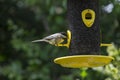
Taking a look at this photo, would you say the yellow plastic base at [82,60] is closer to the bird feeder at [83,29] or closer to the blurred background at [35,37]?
the bird feeder at [83,29]

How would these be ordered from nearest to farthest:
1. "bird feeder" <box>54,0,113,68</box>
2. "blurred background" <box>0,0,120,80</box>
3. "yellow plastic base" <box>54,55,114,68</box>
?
"yellow plastic base" <box>54,55,114,68</box>, "bird feeder" <box>54,0,113,68</box>, "blurred background" <box>0,0,120,80</box>

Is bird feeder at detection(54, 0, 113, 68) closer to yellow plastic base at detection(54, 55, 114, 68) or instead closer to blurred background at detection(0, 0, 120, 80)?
yellow plastic base at detection(54, 55, 114, 68)

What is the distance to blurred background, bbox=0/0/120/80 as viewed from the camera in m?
10.2

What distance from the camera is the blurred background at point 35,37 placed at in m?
10.2

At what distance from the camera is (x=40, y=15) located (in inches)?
454

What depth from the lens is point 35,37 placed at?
11023 mm

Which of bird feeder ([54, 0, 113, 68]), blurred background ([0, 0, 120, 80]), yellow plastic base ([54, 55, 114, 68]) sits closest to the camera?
yellow plastic base ([54, 55, 114, 68])

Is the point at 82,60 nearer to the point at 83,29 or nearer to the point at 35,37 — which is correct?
the point at 83,29

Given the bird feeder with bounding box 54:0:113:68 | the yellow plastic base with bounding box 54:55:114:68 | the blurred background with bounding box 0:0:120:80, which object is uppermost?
the bird feeder with bounding box 54:0:113:68

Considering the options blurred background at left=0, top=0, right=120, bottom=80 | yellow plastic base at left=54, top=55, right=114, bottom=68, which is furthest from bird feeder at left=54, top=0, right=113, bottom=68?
blurred background at left=0, top=0, right=120, bottom=80

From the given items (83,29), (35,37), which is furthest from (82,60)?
(35,37)

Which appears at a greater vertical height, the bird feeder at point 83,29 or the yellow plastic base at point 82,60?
the bird feeder at point 83,29

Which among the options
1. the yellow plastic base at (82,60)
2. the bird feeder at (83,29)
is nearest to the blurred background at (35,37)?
the bird feeder at (83,29)

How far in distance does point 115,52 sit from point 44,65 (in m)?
3.79
